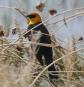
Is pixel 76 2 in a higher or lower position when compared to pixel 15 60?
higher

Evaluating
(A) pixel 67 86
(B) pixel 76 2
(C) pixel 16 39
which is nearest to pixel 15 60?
(C) pixel 16 39

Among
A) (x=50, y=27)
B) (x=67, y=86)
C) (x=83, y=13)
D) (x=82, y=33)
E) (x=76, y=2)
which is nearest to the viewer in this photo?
(x=67, y=86)

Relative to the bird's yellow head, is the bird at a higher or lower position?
lower

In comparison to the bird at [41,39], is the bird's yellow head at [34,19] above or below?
above

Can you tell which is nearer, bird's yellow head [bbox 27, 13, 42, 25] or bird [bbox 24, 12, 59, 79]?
bird [bbox 24, 12, 59, 79]

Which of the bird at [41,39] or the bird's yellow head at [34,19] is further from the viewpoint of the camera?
the bird's yellow head at [34,19]

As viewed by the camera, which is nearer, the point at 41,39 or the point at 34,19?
the point at 41,39

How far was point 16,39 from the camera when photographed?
369cm

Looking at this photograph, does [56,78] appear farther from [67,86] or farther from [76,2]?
[76,2]

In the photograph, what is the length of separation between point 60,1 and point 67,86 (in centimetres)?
172

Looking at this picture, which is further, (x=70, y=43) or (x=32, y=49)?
(x=70, y=43)

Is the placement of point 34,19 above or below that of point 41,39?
above

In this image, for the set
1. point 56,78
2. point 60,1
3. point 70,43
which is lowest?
point 56,78

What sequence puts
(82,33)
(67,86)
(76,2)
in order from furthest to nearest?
(76,2) < (82,33) < (67,86)
